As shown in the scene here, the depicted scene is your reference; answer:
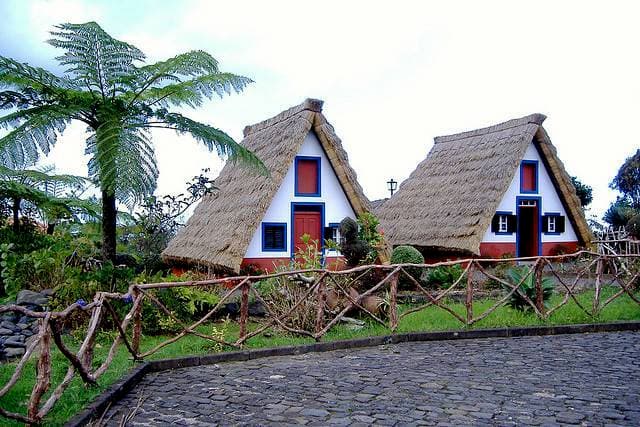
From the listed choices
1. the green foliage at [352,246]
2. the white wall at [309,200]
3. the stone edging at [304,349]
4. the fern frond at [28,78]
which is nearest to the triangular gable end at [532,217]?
the white wall at [309,200]

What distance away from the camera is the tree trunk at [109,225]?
1075 cm

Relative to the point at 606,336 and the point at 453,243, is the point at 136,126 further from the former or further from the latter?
the point at 453,243

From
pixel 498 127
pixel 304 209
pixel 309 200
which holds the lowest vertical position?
pixel 304 209

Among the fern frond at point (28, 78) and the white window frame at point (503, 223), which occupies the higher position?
the fern frond at point (28, 78)

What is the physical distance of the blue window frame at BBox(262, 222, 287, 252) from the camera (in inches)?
621

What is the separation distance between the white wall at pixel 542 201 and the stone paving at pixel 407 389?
35.5 ft

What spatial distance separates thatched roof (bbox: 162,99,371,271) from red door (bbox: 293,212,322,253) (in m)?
0.99

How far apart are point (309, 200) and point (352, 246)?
2.56m

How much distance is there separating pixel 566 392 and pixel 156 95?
7.81 m

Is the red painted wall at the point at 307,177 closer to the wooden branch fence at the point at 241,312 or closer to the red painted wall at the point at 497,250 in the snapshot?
the wooden branch fence at the point at 241,312

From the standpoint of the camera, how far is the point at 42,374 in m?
5.45

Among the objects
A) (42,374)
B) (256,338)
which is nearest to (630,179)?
(256,338)

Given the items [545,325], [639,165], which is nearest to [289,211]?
[545,325]

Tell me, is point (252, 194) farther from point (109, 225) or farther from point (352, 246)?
point (109, 225)
